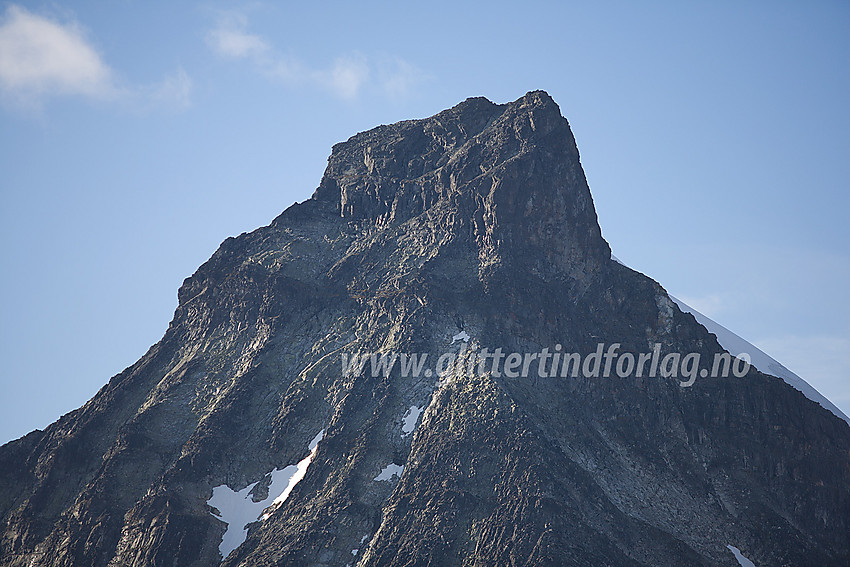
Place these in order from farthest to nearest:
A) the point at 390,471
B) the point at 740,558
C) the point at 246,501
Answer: the point at 246,501 → the point at 390,471 → the point at 740,558

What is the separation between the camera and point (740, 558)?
176 meters

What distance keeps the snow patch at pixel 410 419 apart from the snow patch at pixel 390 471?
5.88 meters

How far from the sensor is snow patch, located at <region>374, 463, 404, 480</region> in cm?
18050

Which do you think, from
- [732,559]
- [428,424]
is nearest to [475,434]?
[428,424]

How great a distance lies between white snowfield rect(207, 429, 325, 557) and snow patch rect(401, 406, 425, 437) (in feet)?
42.1

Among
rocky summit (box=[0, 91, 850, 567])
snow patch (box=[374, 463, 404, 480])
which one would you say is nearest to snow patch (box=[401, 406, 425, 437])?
rocky summit (box=[0, 91, 850, 567])

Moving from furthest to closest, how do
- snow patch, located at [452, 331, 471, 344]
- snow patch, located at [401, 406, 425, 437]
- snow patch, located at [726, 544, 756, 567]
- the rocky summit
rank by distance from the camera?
snow patch, located at [452, 331, 471, 344] < snow patch, located at [401, 406, 425, 437] < snow patch, located at [726, 544, 756, 567] < the rocky summit

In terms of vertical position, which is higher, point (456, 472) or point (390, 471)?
point (456, 472)

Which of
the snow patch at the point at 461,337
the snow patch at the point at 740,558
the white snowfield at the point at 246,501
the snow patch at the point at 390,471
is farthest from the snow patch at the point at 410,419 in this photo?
the snow patch at the point at 740,558

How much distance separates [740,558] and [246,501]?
7175 cm

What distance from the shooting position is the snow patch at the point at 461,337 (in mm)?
196875

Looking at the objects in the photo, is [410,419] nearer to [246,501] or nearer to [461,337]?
[461,337]

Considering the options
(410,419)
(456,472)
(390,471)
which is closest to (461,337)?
(410,419)

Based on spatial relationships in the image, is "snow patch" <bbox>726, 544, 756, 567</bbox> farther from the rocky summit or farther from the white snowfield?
the white snowfield
